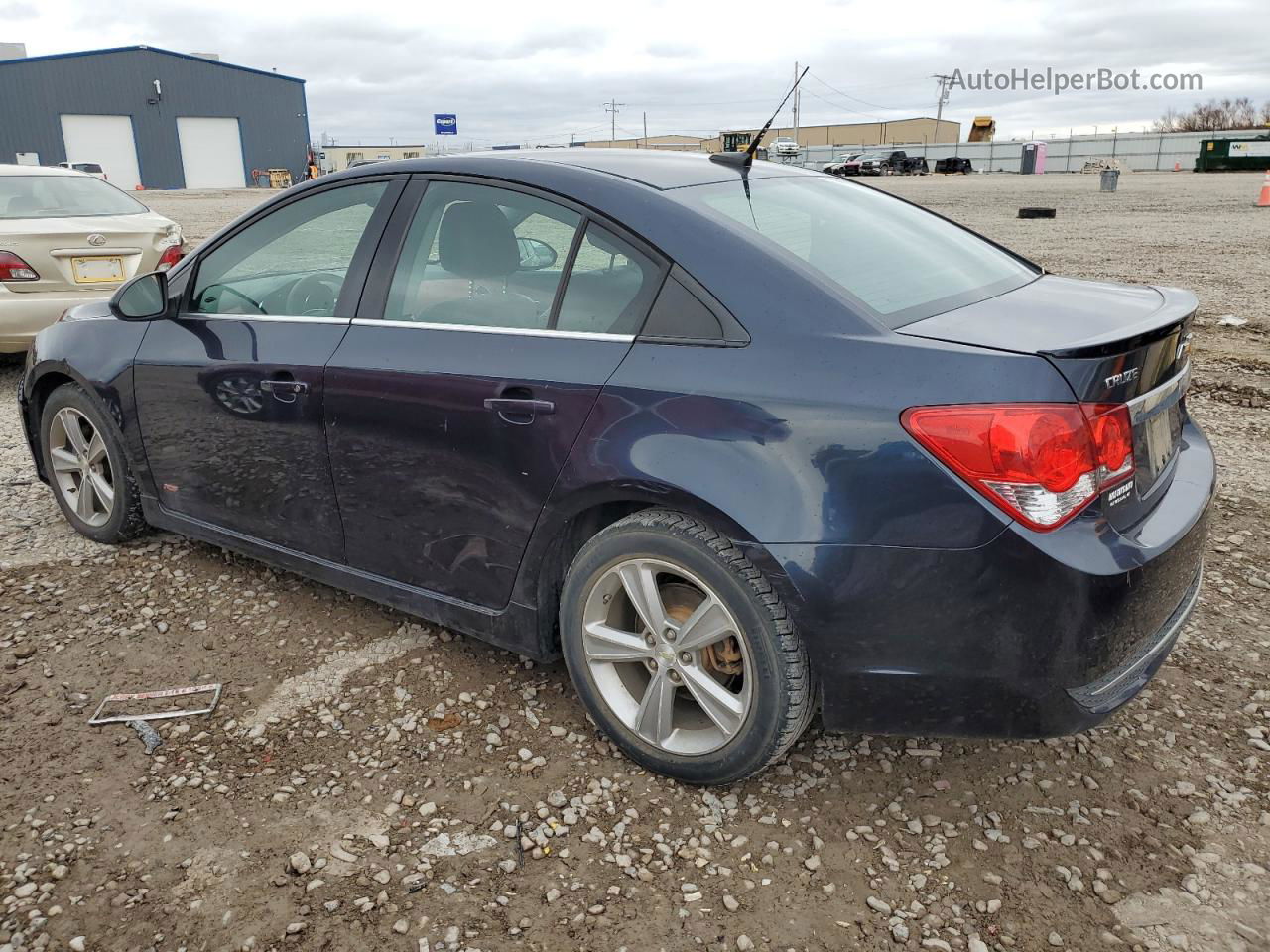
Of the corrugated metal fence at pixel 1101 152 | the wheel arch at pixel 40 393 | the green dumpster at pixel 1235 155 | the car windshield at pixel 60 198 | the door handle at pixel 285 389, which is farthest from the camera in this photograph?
the corrugated metal fence at pixel 1101 152

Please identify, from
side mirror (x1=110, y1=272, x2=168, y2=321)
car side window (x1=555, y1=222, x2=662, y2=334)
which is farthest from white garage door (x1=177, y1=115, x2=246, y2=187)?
car side window (x1=555, y1=222, x2=662, y2=334)

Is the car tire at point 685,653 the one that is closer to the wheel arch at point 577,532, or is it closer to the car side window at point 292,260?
the wheel arch at point 577,532

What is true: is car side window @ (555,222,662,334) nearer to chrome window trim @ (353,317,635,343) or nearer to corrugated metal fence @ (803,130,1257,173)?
chrome window trim @ (353,317,635,343)

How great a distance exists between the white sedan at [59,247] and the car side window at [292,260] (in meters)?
3.70

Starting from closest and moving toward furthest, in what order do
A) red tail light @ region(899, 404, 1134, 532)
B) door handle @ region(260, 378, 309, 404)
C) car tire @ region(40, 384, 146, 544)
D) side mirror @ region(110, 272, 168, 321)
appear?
red tail light @ region(899, 404, 1134, 532), door handle @ region(260, 378, 309, 404), side mirror @ region(110, 272, 168, 321), car tire @ region(40, 384, 146, 544)

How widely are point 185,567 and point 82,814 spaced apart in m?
1.66

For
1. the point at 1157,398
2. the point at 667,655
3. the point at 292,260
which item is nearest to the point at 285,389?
the point at 292,260

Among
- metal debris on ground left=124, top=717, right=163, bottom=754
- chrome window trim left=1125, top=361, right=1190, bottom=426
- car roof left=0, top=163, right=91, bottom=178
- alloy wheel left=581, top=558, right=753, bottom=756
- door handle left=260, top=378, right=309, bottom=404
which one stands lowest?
metal debris on ground left=124, top=717, right=163, bottom=754

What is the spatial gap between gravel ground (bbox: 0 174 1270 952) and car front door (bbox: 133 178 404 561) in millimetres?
469

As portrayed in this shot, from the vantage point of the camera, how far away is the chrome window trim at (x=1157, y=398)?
2209mm

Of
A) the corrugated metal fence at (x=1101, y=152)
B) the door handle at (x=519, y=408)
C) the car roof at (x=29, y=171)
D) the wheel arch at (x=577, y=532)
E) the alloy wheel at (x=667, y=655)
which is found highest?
the corrugated metal fence at (x=1101, y=152)

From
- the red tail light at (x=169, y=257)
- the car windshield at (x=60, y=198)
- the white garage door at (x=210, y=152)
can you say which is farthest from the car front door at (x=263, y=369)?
the white garage door at (x=210, y=152)

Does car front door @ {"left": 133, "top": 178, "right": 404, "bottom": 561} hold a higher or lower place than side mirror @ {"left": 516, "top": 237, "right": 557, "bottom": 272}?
lower

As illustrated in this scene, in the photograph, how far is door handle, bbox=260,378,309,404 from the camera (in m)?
3.14
